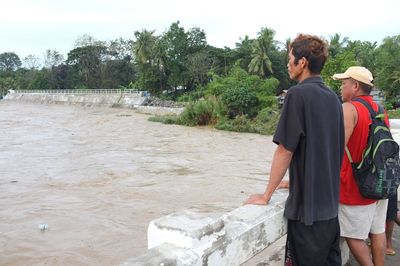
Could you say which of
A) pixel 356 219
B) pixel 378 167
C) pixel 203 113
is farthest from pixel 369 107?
pixel 203 113

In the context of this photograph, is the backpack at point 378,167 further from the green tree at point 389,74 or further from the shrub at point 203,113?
the green tree at point 389,74

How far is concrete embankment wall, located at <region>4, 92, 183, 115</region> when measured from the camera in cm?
3906

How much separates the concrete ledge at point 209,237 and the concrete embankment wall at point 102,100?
3184cm

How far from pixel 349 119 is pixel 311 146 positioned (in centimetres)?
63

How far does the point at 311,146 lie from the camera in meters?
2.01

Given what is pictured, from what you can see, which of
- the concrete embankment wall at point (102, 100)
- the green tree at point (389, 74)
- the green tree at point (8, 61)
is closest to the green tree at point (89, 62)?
the concrete embankment wall at point (102, 100)

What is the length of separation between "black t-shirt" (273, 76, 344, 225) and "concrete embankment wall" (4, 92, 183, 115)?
104ft

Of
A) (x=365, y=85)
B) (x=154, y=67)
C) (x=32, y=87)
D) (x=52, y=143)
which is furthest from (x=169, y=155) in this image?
(x=32, y=87)

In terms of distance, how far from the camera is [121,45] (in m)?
62.3

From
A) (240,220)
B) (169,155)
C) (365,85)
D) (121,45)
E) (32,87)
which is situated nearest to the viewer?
(240,220)

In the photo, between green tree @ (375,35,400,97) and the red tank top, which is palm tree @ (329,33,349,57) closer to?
green tree @ (375,35,400,97)

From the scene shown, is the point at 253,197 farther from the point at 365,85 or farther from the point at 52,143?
the point at 52,143

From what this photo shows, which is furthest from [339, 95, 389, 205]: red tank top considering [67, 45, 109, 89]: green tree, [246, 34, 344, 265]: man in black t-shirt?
[67, 45, 109, 89]: green tree

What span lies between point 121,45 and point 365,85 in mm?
62374
